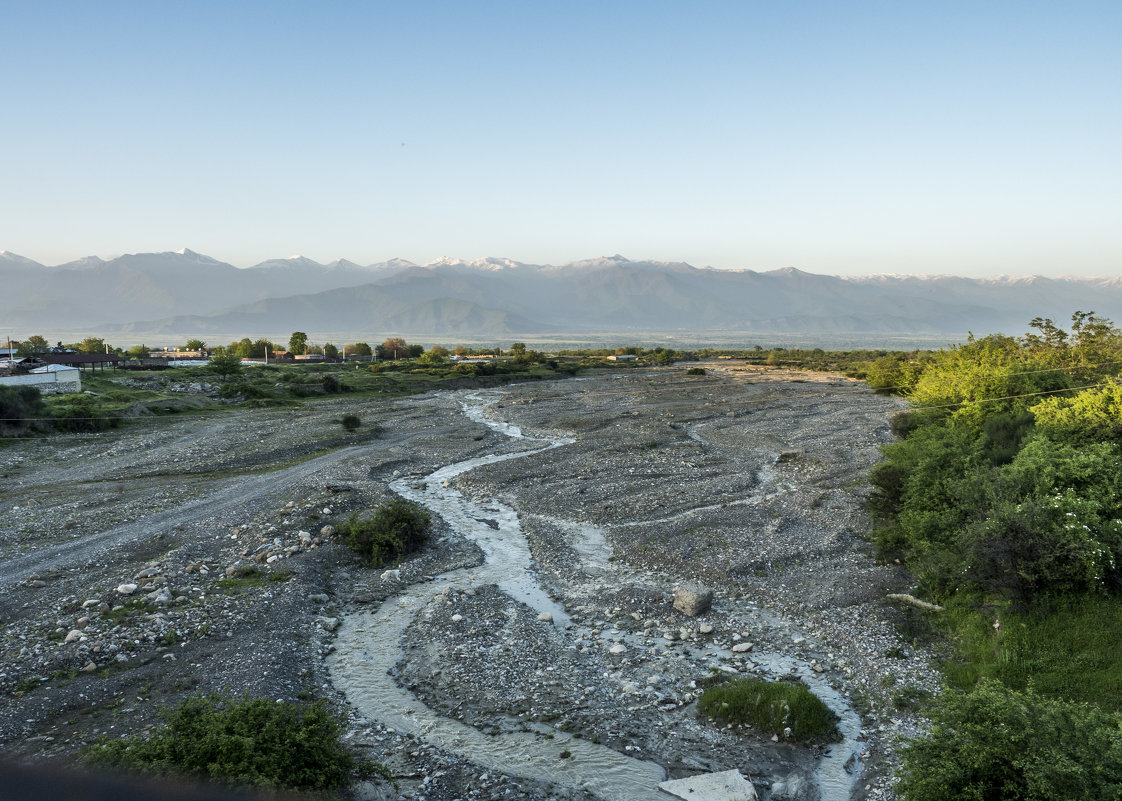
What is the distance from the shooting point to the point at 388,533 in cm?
2467

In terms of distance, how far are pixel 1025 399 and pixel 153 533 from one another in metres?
45.4

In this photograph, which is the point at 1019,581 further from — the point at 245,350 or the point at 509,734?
the point at 245,350

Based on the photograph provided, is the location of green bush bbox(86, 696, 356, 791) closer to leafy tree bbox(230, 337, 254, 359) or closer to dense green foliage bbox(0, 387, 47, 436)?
dense green foliage bbox(0, 387, 47, 436)

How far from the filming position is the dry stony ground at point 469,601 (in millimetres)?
13641

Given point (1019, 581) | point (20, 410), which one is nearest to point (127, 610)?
point (1019, 581)

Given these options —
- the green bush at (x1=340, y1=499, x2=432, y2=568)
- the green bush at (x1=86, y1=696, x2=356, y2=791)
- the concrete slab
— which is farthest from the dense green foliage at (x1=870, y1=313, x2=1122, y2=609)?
the green bush at (x1=340, y1=499, x2=432, y2=568)

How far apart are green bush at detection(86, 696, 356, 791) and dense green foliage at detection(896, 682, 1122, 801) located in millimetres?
9512

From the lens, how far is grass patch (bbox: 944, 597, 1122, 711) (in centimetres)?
1413

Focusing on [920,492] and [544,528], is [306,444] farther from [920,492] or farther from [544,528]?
[920,492]

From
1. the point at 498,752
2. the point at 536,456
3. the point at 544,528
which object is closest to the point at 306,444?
the point at 536,456

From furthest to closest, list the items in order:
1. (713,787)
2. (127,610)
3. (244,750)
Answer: (127,610), (713,787), (244,750)

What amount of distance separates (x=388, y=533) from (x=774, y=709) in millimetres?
15444

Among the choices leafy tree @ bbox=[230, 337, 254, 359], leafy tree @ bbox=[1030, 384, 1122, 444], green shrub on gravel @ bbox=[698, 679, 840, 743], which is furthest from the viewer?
leafy tree @ bbox=[230, 337, 254, 359]

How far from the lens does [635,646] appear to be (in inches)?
693
